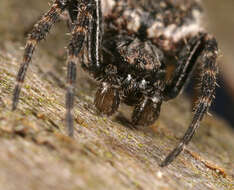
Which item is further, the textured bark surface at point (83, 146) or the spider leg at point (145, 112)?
the spider leg at point (145, 112)

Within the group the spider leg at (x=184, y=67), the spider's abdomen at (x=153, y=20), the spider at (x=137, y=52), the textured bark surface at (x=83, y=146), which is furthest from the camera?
the spider's abdomen at (x=153, y=20)

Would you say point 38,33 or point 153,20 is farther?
point 153,20

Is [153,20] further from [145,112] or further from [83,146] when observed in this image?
[83,146]

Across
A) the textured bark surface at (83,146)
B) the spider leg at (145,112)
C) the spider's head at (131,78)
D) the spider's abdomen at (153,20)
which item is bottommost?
the textured bark surface at (83,146)

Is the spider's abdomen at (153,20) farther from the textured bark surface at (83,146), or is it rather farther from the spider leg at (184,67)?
the textured bark surface at (83,146)

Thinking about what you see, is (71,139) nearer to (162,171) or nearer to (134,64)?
(162,171)

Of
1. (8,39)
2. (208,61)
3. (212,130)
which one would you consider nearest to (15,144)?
(208,61)

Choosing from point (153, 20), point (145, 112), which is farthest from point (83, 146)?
point (153, 20)

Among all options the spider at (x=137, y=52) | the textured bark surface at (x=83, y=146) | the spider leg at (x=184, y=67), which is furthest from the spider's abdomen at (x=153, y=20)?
Result: the textured bark surface at (x=83, y=146)

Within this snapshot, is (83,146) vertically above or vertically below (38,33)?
below
